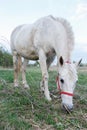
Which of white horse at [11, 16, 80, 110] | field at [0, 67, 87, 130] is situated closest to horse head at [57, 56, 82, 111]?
white horse at [11, 16, 80, 110]

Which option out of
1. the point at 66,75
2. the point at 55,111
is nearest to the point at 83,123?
the point at 55,111

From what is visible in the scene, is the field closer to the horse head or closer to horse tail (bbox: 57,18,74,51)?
the horse head

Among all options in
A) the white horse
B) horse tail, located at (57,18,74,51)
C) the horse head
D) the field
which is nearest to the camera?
the field

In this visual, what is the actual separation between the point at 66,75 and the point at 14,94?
1367 mm

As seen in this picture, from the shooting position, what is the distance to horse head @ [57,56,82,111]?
15.9ft

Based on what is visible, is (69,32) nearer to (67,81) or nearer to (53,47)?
(53,47)

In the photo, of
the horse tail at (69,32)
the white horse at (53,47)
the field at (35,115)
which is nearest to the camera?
the field at (35,115)

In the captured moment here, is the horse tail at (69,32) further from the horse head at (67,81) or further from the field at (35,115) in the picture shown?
the field at (35,115)

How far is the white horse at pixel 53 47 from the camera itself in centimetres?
495

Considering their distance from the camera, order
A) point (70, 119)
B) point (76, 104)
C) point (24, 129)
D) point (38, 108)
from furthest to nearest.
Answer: point (76, 104), point (38, 108), point (70, 119), point (24, 129)

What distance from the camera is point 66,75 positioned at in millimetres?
4965

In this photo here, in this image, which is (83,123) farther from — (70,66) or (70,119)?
(70,66)

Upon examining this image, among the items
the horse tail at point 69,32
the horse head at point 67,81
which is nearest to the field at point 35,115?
the horse head at point 67,81

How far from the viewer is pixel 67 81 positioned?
4934 mm
